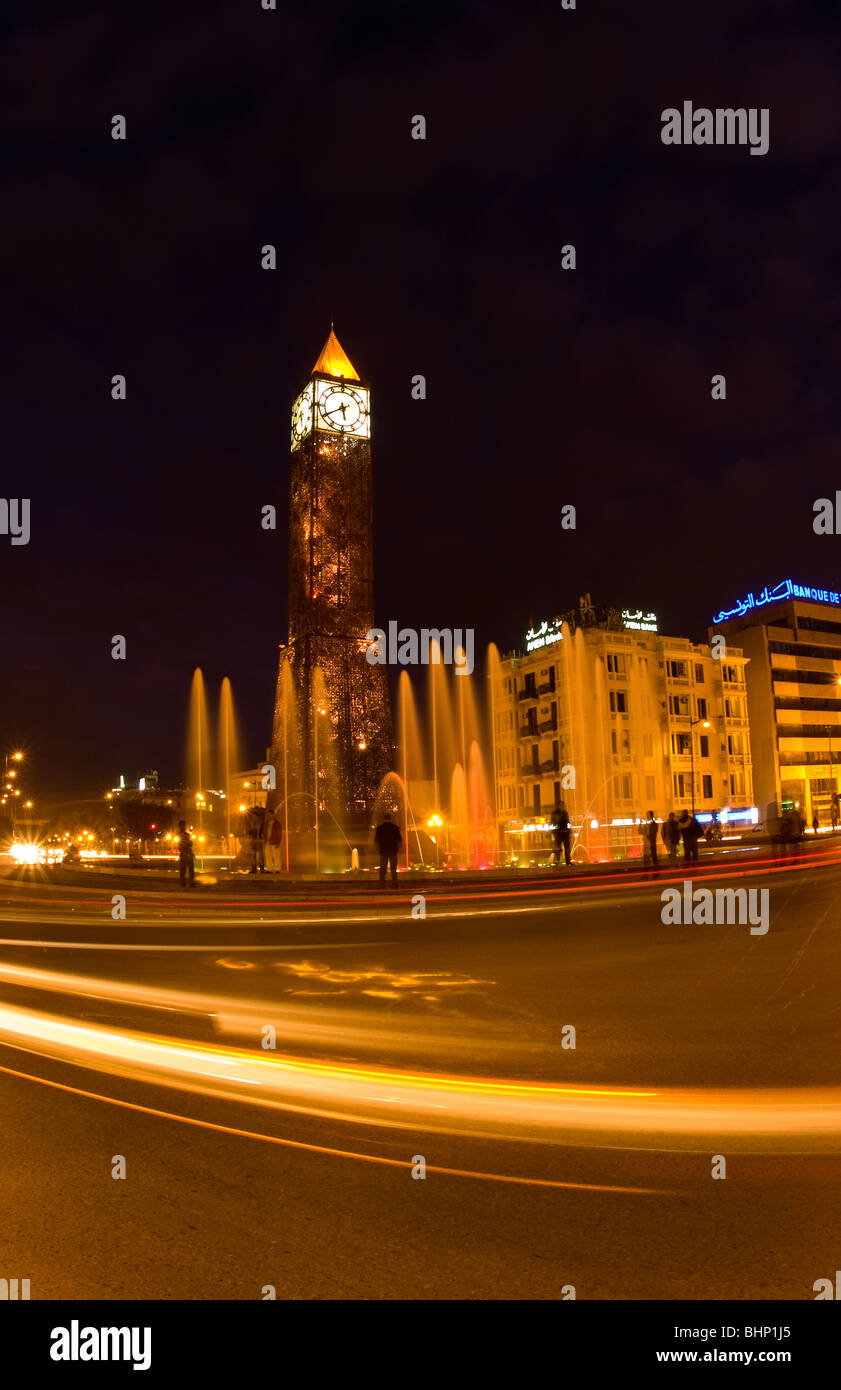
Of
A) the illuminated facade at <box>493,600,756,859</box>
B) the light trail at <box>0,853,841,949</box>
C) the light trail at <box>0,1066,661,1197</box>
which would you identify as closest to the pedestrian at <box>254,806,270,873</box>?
the light trail at <box>0,853,841,949</box>

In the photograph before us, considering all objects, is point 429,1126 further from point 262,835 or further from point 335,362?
point 335,362

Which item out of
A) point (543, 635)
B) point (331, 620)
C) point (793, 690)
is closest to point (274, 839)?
point (331, 620)

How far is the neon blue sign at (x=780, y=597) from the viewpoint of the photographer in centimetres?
7638

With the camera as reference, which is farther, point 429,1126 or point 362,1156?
point 429,1126

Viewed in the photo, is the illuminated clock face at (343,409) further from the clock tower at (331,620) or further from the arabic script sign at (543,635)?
the arabic script sign at (543,635)

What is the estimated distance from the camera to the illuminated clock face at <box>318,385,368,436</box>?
4428cm

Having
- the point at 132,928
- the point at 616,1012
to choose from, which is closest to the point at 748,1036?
the point at 616,1012

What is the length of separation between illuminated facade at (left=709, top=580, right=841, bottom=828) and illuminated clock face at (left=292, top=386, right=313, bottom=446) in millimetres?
41389

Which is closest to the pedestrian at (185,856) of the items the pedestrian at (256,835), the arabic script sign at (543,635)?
the pedestrian at (256,835)

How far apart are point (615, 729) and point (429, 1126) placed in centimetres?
5554

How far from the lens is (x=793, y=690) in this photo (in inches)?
2906

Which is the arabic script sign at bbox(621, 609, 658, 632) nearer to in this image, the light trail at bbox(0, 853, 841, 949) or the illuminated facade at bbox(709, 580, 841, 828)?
the illuminated facade at bbox(709, 580, 841, 828)

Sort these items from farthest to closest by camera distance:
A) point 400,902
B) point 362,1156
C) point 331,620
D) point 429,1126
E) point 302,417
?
1. point 302,417
2. point 331,620
3. point 400,902
4. point 429,1126
5. point 362,1156

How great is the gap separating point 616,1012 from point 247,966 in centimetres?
573
